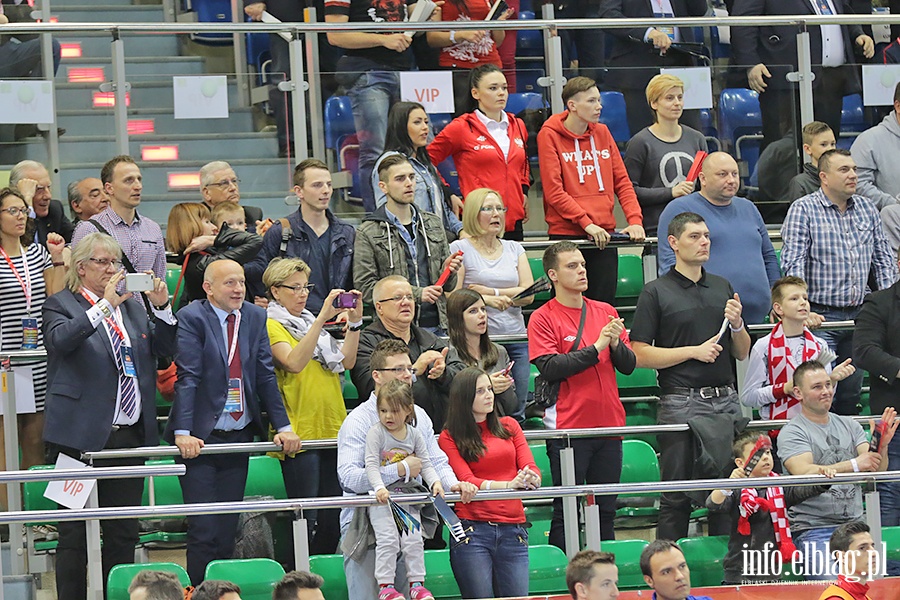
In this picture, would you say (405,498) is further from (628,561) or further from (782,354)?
(782,354)

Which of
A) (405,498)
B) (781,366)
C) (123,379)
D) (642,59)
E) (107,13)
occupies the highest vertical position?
(107,13)

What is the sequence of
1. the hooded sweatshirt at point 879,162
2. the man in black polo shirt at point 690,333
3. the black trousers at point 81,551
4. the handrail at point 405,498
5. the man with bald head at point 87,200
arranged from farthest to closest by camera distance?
the hooded sweatshirt at point 879,162
the man with bald head at point 87,200
the man in black polo shirt at point 690,333
the black trousers at point 81,551
the handrail at point 405,498

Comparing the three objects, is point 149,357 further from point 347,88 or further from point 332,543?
point 347,88

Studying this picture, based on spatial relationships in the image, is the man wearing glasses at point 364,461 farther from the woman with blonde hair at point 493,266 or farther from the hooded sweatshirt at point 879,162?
the hooded sweatshirt at point 879,162

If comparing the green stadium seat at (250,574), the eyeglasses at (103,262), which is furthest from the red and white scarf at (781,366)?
the eyeglasses at (103,262)

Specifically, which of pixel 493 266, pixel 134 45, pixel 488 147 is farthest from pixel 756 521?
pixel 134 45

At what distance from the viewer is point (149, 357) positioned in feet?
22.5

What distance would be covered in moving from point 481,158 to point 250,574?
326 centimetres

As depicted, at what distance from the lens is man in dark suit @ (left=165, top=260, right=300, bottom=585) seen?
6.57 meters

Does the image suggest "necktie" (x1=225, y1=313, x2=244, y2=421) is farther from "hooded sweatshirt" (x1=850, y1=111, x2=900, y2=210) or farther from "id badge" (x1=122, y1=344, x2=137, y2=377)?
"hooded sweatshirt" (x1=850, y1=111, x2=900, y2=210)

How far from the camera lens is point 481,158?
8.55 m

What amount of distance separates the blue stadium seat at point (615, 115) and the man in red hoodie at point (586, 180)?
373 millimetres

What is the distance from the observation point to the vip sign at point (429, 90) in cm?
878

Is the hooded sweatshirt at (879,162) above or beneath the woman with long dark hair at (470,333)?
above
